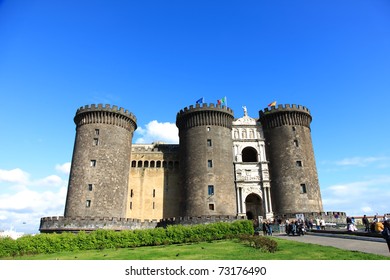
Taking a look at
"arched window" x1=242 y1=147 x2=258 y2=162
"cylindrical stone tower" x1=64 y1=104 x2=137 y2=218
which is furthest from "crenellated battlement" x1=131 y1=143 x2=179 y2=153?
"arched window" x1=242 y1=147 x2=258 y2=162

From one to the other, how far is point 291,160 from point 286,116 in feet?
24.0

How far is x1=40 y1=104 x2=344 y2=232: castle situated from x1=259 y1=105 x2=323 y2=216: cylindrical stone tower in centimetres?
14

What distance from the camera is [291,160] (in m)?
43.3

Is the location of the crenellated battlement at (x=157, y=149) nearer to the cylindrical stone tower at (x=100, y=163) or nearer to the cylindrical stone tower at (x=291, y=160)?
the cylindrical stone tower at (x=100, y=163)

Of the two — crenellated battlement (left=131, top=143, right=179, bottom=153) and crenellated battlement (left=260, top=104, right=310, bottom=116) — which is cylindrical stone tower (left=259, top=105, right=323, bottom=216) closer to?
crenellated battlement (left=260, top=104, right=310, bottom=116)

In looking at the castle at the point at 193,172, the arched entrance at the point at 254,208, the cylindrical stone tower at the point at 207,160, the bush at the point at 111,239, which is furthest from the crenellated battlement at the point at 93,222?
the bush at the point at 111,239

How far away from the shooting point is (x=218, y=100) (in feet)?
160

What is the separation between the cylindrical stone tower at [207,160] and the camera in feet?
133

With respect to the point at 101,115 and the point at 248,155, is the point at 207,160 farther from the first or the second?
the point at 101,115

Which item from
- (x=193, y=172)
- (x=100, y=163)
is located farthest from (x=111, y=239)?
(x=193, y=172)

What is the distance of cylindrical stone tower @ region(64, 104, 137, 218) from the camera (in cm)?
3919

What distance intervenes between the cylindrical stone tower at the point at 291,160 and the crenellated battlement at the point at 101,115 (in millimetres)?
22486

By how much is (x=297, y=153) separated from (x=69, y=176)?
33.1 m
